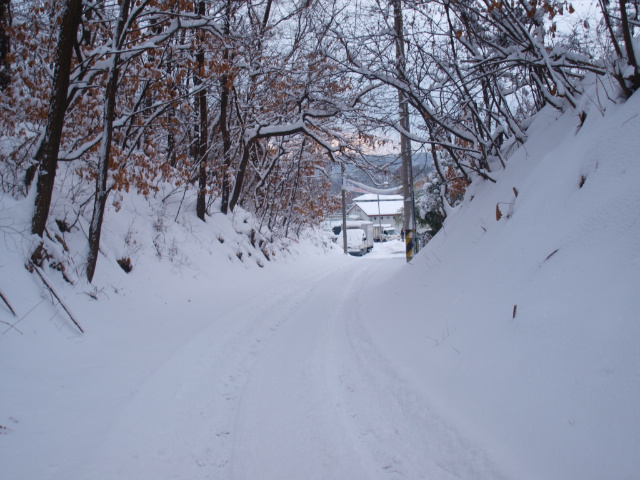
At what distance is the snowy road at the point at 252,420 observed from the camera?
2650 millimetres

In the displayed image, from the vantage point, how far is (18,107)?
6.65 metres

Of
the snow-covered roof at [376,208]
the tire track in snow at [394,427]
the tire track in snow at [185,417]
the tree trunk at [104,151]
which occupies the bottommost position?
the tire track in snow at [394,427]

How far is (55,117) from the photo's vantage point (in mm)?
5516

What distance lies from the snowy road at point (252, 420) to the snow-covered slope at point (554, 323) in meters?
0.35

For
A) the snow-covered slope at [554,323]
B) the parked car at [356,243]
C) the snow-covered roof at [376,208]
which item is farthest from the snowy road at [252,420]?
the snow-covered roof at [376,208]

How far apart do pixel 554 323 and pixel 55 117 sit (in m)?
6.64

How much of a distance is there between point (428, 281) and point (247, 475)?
471 cm

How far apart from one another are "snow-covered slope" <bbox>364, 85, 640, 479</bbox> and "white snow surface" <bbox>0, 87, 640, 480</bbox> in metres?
0.01

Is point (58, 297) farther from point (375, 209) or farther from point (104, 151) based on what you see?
point (375, 209)

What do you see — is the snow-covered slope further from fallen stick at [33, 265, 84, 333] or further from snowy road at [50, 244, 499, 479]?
fallen stick at [33, 265, 84, 333]

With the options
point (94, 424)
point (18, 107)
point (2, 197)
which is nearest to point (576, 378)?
point (94, 424)

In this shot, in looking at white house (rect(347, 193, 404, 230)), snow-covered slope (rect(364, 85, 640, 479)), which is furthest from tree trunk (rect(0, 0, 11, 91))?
white house (rect(347, 193, 404, 230))

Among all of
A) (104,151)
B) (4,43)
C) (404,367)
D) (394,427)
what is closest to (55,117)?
(104,151)

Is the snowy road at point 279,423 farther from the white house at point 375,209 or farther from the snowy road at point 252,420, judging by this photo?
the white house at point 375,209
